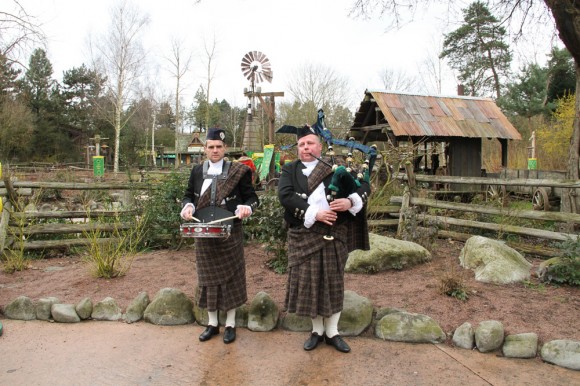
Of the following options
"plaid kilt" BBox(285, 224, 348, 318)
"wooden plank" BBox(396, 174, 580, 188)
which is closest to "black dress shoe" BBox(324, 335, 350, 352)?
"plaid kilt" BBox(285, 224, 348, 318)

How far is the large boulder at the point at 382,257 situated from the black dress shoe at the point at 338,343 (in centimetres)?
178

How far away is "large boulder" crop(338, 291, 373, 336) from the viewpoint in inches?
143

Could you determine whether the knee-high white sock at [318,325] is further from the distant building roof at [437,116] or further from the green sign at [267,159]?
the distant building roof at [437,116]

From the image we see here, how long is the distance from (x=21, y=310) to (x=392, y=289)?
3.62 meters

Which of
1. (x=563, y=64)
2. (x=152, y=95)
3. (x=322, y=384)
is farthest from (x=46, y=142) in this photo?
(x=322, y=384)

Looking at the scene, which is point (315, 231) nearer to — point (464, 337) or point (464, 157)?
point (464, 337)

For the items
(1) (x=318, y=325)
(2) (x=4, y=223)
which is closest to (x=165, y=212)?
(2) (x=4, y=223)

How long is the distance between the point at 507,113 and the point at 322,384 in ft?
79.8

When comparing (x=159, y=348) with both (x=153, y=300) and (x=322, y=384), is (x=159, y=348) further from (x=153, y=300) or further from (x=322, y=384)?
(x=322, y=384)

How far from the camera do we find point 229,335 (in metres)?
3.58

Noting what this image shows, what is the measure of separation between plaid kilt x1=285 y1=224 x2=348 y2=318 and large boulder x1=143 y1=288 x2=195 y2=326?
1162 millimetres

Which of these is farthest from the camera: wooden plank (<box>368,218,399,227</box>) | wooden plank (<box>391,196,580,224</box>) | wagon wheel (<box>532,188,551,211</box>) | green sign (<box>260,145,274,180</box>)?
green sign (<box>260,145,274,180</box>)

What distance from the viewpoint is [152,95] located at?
39594 millimetres

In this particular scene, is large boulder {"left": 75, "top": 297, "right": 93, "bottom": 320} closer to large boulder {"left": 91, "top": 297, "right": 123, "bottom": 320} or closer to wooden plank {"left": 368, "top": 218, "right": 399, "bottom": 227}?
large boulder {"left": 91, "top": 297, "right": 123, "bottom": 320}
